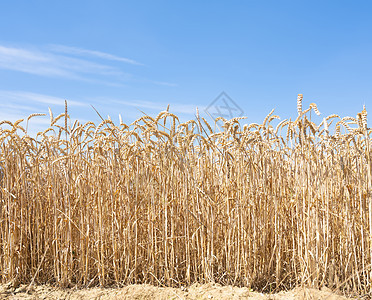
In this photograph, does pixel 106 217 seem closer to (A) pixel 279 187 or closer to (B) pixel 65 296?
(B) pixel 65 296

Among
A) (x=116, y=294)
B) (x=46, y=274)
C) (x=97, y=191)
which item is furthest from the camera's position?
(x=46, y=274)

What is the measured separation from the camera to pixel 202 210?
9.71ft

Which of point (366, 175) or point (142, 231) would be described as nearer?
point (366, 175)

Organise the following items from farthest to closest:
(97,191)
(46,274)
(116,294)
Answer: (46,274), (97,191), (116,294)

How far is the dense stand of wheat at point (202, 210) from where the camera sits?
2.90 meters

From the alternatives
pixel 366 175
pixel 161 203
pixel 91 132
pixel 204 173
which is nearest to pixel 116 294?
pixel 161 203

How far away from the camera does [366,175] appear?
298 cm

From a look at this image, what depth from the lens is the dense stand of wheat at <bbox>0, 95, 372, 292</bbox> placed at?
2.90 meters

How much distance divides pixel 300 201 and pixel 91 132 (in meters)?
2.06

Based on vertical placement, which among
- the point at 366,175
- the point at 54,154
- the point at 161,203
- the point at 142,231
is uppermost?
the point at 54,154

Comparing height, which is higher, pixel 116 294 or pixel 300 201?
pixel 300 201

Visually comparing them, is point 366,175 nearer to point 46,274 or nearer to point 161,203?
point 161,203

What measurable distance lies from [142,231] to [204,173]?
2.46ft

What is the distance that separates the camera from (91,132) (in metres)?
3.56
